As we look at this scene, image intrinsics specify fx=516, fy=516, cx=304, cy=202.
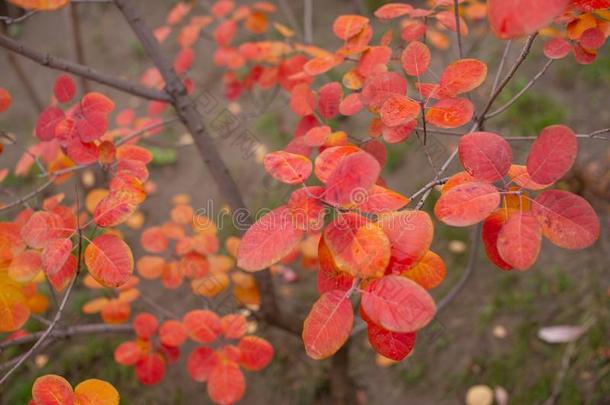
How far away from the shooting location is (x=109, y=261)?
0.78 meters

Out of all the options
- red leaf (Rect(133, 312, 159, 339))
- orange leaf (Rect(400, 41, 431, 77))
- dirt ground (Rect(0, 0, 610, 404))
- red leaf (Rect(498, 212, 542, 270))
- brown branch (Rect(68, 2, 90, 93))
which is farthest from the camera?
brown branch (Rect(68, 2, 90, 93))

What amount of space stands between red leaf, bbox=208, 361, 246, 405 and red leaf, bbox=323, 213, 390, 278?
68 centimetres

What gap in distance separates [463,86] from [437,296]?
4.74ft

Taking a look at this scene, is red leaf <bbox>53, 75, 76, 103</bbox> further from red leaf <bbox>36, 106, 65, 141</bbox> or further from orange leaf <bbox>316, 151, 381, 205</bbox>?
orange leaf <bbox>316, 151, 381, 205</bbox>

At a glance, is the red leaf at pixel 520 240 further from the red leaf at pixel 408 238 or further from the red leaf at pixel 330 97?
the red leaf at pixel 330 97

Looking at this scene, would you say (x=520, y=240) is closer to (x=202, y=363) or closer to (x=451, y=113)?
(x=451, y=113)

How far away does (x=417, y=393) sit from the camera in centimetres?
190

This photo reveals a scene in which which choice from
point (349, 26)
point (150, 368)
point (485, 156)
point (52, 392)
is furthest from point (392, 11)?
point (150, 368)

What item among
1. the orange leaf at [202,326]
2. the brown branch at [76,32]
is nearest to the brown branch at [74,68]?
the orange leaf at [202,326]

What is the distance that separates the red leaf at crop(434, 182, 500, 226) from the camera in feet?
2.11

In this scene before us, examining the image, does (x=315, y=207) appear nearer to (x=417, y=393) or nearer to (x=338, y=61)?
(x=338, y=61)

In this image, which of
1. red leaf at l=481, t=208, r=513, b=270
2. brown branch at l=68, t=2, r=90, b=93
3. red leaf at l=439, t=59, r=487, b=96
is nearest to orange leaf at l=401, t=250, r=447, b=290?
red leaf at l=481, t=208, r=513, b=270

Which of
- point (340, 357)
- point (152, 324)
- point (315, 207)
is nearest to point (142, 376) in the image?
point (152, 324)

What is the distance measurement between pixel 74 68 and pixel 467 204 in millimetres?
843
